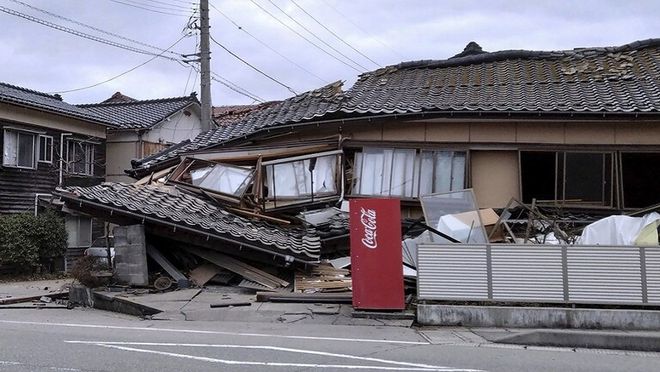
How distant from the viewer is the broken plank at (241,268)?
13109mm

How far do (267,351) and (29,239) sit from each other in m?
15.5

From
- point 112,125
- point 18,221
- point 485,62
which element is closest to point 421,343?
point 485,62

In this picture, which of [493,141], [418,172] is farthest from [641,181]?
[418,172]

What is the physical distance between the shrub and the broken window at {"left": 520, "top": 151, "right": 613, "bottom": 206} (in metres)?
15.9

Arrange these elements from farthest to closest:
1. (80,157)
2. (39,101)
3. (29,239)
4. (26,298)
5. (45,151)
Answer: (80,157), (39,101), (45,151), (29,239), (26,298)

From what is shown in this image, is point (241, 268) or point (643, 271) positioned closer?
point (643, 271)

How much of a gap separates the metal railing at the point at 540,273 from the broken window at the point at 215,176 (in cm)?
659

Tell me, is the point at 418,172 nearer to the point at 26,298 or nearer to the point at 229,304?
the point at 229,304

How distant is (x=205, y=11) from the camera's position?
73.8 feet

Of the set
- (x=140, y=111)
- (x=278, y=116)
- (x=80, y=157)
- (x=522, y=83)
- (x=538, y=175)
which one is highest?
(x=140, y=111)

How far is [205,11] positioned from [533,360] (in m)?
18.9

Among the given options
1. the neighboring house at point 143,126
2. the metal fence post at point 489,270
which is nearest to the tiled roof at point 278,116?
the metal fence post at point 489,270

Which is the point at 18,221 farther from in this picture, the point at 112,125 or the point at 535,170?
the point at 535,170

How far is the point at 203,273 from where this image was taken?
13688 millimetres
